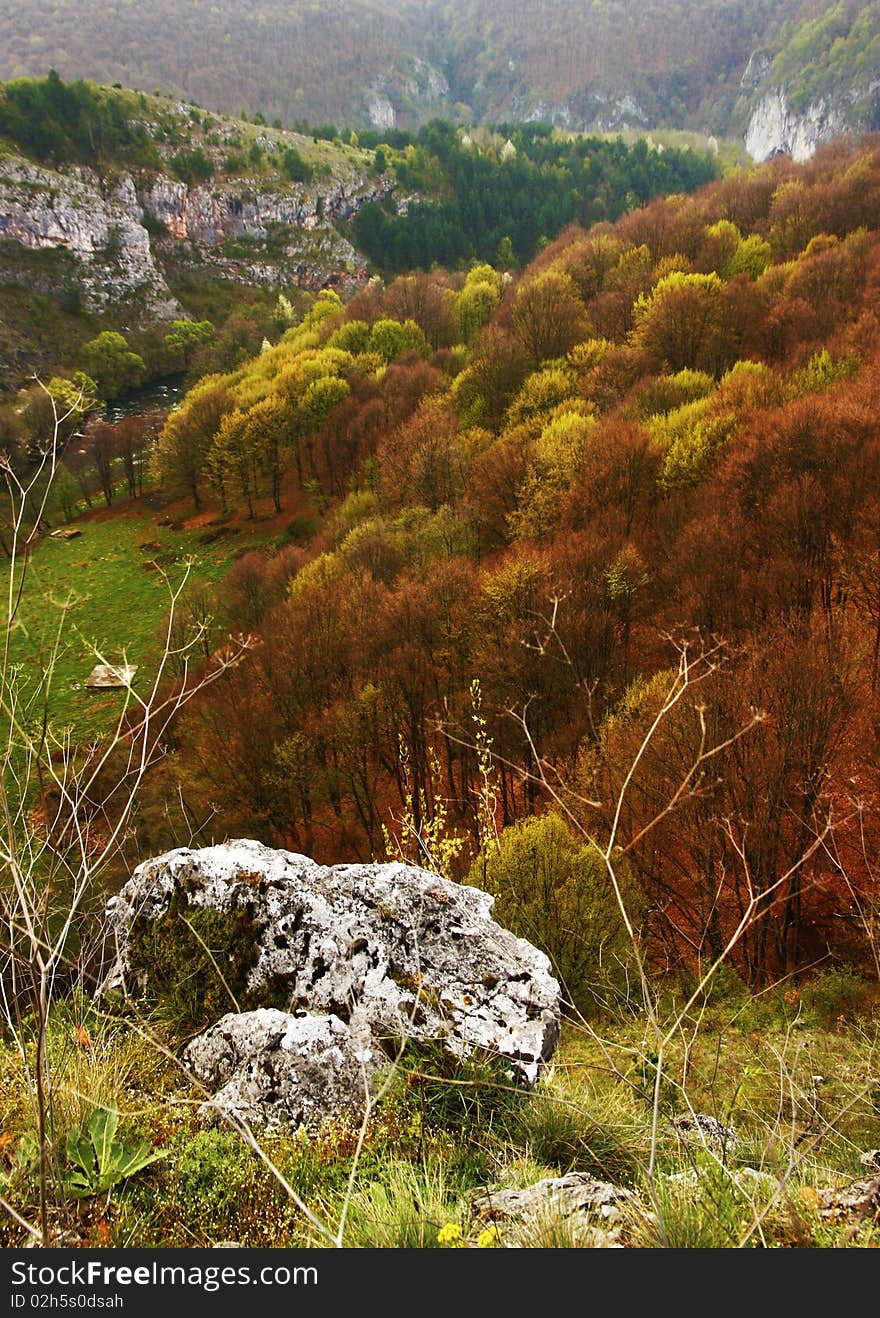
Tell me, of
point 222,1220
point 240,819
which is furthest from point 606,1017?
point 240,819

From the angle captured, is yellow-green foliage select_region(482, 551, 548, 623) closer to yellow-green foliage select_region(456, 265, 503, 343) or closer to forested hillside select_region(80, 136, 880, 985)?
forested hillside select_region(80, 136, 880, 985)

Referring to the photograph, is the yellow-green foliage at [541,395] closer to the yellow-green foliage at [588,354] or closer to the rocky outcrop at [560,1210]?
the yellow-green foliage at [588,354]

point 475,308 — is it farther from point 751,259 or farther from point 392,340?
point 751,259

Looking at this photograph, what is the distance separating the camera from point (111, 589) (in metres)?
60.2

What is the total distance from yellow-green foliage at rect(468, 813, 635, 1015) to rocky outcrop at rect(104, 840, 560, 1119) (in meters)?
5.97

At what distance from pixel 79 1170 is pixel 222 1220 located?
1.00 metres

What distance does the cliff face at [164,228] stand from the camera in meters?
145

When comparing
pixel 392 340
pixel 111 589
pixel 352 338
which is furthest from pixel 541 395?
pixel 111 589

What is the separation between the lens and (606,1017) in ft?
33.5

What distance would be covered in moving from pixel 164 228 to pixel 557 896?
201 metres

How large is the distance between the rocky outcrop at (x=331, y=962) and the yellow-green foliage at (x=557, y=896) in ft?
19.6

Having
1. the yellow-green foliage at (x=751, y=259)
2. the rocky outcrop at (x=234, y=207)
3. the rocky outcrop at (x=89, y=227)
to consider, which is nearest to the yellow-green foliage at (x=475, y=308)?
the yellow-green foliage at (x=751, y=259)
